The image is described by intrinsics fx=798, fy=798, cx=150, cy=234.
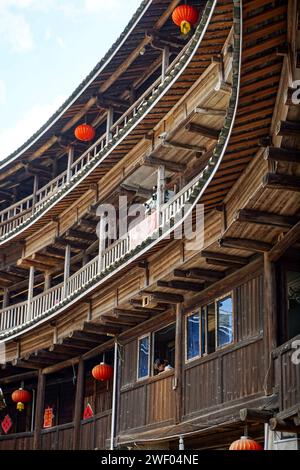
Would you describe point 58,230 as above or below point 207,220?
above

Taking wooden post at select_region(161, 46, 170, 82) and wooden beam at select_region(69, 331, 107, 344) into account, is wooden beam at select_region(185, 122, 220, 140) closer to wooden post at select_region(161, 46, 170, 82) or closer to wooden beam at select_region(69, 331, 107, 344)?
wooden post at select_region(161, 46, 170, 82)

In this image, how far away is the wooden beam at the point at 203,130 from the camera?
17375 millimetres

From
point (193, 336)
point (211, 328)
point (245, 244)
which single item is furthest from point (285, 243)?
point (193, 336)

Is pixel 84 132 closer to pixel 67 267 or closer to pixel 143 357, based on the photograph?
pixel 67 267

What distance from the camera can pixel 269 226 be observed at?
13.4 metres

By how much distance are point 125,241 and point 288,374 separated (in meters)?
8.13

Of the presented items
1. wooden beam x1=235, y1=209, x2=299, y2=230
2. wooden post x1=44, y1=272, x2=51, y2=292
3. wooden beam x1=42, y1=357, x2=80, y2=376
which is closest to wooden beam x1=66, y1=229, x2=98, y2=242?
wooden post x1=44, y1=272, x2=51, y2=292

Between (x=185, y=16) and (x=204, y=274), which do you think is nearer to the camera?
(x=204, y=274)

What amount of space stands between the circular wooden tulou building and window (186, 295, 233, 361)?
42 mm

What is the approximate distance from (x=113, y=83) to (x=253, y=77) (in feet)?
44.3

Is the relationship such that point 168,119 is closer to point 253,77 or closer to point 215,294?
point 215,294

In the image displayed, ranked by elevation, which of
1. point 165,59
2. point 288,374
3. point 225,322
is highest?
point 165,59

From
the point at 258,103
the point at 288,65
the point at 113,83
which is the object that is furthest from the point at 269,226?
the point at 113,83

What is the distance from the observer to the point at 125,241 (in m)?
19.7
